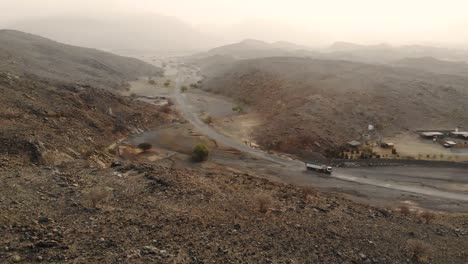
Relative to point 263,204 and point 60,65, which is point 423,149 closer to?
point 263,204

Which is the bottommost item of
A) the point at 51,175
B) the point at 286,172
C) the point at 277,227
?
the point at 286,172

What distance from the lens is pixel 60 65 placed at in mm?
77250

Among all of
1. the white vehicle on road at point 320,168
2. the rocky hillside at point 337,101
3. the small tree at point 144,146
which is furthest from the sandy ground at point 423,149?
the small tree at point 144,146

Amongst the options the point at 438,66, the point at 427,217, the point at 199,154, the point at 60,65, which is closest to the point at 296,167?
the point at 199,154

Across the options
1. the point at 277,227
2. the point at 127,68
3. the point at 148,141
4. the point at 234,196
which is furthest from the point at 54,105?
the point at 127,68

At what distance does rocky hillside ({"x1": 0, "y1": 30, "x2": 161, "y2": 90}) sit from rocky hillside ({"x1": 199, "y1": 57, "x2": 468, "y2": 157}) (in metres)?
27.9

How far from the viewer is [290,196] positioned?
2372 cm

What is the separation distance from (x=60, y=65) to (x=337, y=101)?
64.1 meters

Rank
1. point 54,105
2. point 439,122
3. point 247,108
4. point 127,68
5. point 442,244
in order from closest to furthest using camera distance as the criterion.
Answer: point 442,244, point 54,105, point 439,122, point 247,108, point 127,68

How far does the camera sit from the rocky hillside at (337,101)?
151ft

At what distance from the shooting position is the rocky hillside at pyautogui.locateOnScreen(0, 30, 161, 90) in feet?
202

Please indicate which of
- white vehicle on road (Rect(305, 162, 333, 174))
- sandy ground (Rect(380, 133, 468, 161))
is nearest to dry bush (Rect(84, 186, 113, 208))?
white vehicle on road (Rect(305, 162, 333, 174))

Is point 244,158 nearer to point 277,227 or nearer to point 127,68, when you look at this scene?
point 277,227

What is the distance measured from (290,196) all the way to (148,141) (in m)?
22.8
